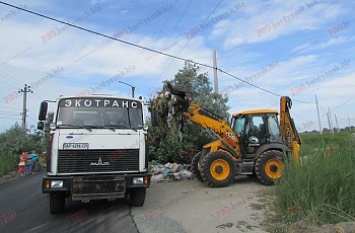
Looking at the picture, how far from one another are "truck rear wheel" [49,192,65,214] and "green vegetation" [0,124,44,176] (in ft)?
45.8

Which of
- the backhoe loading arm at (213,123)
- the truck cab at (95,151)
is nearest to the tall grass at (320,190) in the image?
the truck cab at (95,151)

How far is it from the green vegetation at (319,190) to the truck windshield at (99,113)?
12.2 ft

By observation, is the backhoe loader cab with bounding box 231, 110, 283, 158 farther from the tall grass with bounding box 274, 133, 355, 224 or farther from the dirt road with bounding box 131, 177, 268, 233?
the tall grass with bounding box 274, 133, 355, 224

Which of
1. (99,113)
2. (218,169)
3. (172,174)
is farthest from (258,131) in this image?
(99,113)

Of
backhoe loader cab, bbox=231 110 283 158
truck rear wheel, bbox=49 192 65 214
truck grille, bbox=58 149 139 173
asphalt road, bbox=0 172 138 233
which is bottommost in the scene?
asphalt road, bbox=0 172 138 233

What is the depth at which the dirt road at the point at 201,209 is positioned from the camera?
7051mm

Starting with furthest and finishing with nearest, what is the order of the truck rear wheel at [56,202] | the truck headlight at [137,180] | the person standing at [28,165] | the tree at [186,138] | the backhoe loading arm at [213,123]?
the person standing at [28,165]
the tree at [186,138]
the backhoe loading arm at [213,123]
the truck rear wheel at [56,202]
the truck headlight at [137,180]

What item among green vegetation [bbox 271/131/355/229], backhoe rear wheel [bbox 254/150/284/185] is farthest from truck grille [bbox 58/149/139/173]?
backhoe rear wheel [bbox 254/150/284/185]

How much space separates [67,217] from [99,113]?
97.4 inches

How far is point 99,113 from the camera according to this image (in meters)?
8.92

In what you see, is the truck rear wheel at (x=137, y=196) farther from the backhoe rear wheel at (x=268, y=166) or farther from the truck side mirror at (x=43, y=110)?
Answer: the backhoe rear wheel at (x=268, y=166)

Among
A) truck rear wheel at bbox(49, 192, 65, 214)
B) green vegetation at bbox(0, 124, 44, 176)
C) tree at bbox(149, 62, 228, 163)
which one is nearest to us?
truck rear wheel at bbox(49, 192, 65, 214)

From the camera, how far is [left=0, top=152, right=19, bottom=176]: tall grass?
2067 centimetres

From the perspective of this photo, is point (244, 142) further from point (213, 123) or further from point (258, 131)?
point (213, 123)
